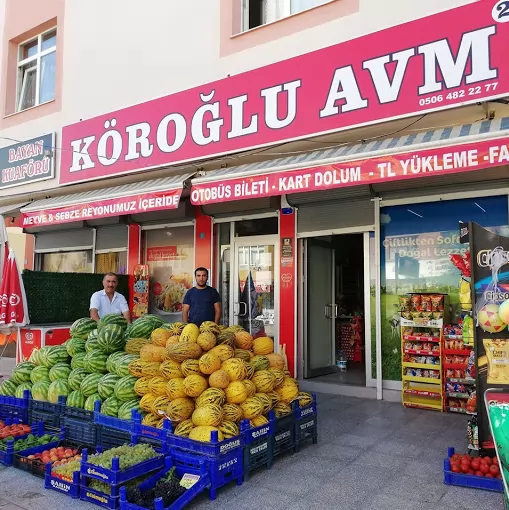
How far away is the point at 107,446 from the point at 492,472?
3.20 metres

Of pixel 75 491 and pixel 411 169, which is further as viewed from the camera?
pixel 411 169

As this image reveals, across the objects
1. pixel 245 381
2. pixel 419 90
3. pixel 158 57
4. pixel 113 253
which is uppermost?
pixel 158 57

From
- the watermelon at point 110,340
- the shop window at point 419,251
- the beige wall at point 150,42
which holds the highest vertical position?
the beige wall at point 150,42

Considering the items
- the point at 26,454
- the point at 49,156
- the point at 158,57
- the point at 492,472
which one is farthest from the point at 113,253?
the point at 492,472

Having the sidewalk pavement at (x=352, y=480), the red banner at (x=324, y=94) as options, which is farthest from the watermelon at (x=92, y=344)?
the red banner at (x=324, y=94)

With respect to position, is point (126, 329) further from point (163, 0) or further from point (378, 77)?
point (163, 0)

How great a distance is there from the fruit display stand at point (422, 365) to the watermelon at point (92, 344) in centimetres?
394

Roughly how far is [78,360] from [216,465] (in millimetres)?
2050

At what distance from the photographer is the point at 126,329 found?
16.8 feet

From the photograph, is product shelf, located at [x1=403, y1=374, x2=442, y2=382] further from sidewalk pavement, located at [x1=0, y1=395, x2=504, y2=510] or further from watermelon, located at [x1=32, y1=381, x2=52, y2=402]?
watermelon, located at [x1=32, y1=381, x2=52, y2=402]

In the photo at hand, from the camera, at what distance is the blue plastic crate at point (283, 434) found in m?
4.30

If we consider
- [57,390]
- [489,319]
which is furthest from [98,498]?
[489,319]

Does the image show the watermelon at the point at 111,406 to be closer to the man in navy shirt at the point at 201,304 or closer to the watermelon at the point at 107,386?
the watermelon at the point at 107,386

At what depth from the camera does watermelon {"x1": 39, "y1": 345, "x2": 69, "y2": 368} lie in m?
5.11
